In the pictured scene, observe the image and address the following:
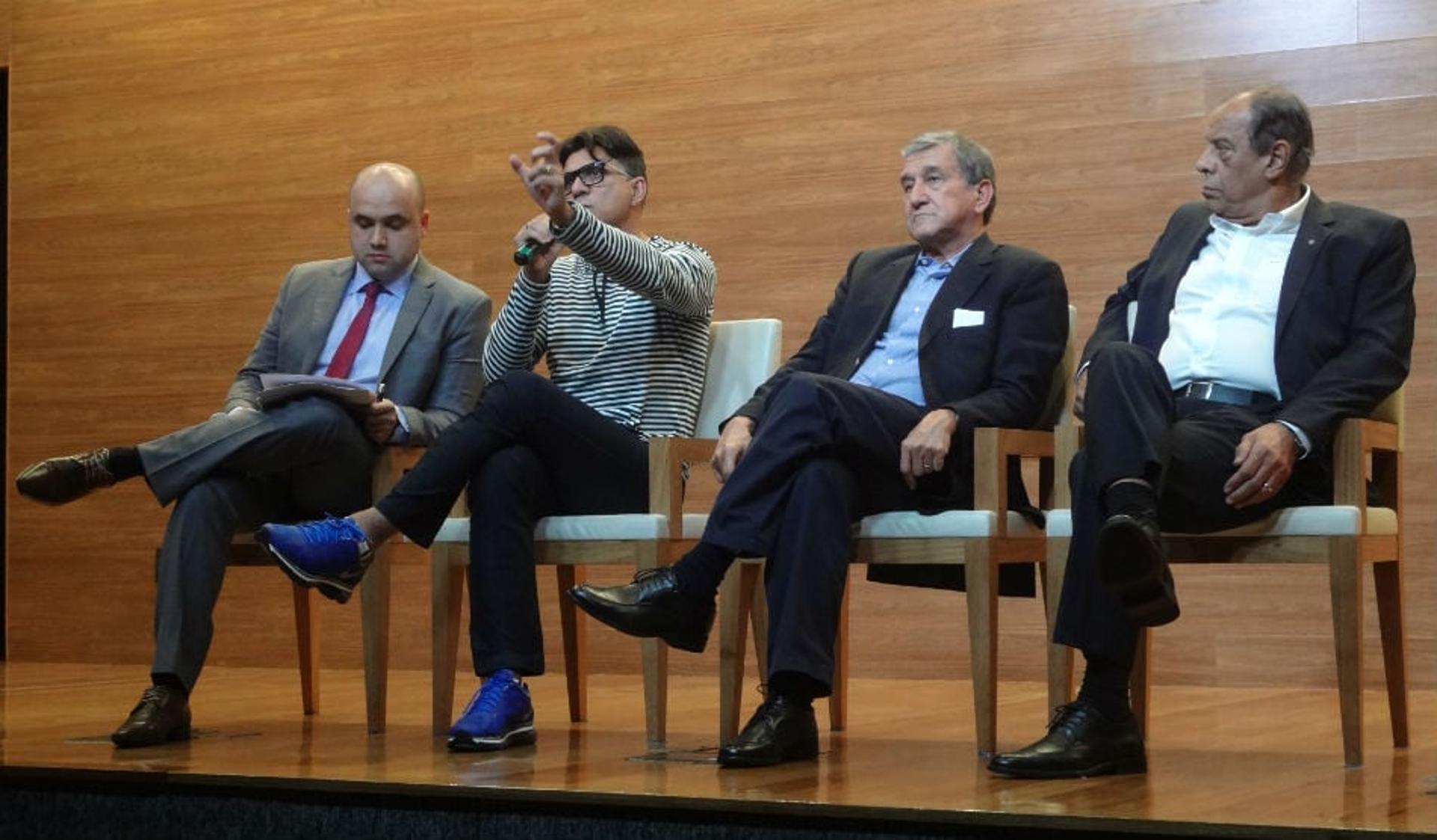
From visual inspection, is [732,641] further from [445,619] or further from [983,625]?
[445,619]

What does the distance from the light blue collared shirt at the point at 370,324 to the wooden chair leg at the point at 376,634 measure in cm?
42

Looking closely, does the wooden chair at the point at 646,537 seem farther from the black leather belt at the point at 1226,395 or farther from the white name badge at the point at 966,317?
the black leather belt at the point at 1226,395

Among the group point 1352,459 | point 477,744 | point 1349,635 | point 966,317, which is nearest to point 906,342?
point 966,317

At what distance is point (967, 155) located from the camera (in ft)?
11.7

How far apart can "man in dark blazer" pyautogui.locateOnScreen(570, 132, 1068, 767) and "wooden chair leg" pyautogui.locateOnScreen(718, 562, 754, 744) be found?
6.9 inches

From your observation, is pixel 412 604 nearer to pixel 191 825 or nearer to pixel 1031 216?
pixel 1031 216

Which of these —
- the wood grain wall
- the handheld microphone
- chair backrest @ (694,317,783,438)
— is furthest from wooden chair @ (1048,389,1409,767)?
the wood grain wall

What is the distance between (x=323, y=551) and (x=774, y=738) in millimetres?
901

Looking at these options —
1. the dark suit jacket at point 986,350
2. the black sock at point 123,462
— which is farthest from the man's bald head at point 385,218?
the dark suit jacket at point 986,350

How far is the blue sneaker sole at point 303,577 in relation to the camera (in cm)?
330

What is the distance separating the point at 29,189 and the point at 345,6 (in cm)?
138

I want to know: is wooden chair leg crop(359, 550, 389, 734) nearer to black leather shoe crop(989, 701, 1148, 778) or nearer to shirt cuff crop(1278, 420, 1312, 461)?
black leather shoe crop(989, 701, 1148, 778)

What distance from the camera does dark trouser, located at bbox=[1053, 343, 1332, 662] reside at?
9.45ft

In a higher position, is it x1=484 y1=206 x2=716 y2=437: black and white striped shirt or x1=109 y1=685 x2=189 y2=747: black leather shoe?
x1=484 y1=206 x2=716 y2=437: black and white striped shirt
